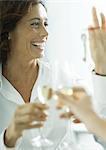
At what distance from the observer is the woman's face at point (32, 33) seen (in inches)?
55.1

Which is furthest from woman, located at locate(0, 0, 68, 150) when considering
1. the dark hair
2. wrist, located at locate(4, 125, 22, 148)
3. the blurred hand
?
the blurred hand

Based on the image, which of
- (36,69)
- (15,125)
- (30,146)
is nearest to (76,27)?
(36,69)

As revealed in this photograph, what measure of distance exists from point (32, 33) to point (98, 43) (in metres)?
0.32

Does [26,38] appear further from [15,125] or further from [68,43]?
[68,43]

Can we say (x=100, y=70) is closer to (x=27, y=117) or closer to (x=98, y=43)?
(x=98, y=43)

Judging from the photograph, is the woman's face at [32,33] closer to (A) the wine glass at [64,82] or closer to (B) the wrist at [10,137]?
(A) the wine glass at [64,82]

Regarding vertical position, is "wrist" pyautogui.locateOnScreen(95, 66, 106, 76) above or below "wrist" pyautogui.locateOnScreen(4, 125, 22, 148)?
above

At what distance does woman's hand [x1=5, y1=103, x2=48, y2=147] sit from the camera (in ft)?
3.24

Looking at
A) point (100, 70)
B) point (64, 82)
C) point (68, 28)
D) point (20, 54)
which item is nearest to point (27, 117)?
point (64, 82)

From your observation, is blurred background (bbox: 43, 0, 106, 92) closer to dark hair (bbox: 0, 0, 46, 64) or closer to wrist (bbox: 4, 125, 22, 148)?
dark hair (bbox: 0, 0, 46, 64)

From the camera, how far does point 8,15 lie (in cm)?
138

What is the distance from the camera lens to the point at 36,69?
1.49 meters

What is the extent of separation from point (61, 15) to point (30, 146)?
0.98 meters

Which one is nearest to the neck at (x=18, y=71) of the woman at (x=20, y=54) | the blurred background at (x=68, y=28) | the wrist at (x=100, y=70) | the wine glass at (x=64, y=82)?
the woman at (x=20, y=54)
